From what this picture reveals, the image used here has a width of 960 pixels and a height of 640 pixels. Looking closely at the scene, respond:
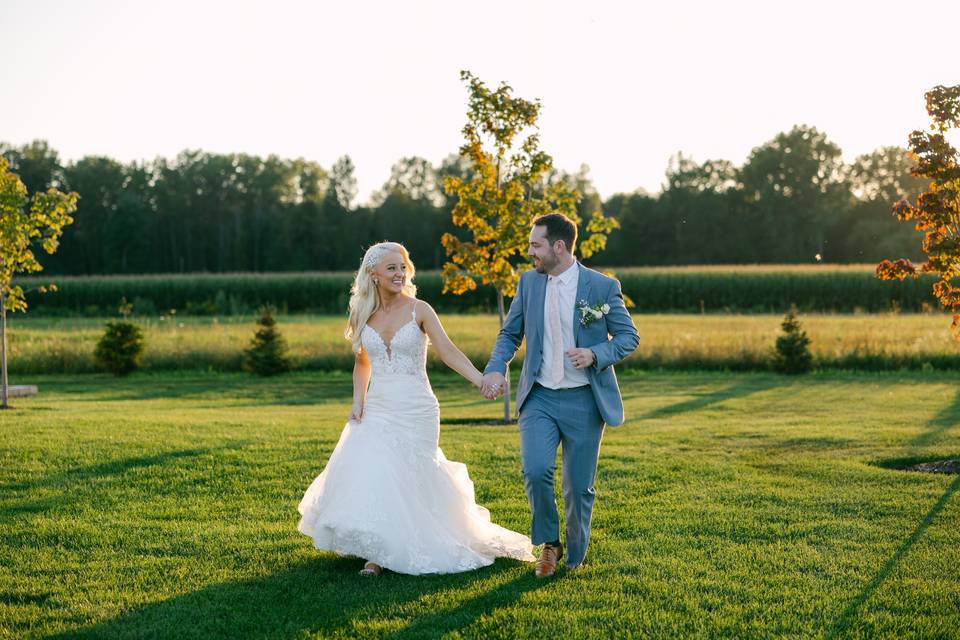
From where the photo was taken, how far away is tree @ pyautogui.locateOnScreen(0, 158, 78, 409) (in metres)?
18.8

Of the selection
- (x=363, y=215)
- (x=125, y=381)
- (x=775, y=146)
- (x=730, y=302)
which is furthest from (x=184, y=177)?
(x=125, y=381)

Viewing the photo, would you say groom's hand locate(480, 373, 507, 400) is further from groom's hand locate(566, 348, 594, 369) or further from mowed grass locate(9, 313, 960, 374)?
mowed grass locate(9, 313, 960, 374)

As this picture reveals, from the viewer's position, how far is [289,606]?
655cm

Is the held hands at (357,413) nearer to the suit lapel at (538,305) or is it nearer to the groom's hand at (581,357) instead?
the suit lapel at (538,305)

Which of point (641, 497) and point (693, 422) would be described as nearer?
point (641, 497)

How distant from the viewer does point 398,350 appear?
7648 millimetres

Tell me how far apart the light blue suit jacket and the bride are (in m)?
0.38

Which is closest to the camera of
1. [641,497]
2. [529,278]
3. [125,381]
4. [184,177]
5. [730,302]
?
[529,278]

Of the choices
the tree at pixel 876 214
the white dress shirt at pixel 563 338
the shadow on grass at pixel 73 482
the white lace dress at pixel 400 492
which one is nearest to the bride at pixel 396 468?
the white lace dress at pixel 400 492

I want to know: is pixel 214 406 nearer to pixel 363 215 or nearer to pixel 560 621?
pixel 560 621

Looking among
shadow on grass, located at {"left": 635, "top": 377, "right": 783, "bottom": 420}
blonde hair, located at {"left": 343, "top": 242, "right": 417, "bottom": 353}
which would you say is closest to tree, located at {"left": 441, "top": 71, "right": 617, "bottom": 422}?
shadow on grass, located at {"left": 635, "top": 377, "right": 783, "bottom": 420}

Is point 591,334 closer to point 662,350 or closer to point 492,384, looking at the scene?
point 492,384

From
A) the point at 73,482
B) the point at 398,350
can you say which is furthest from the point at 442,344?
the point at 73,482

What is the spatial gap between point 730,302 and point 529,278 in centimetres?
4907
